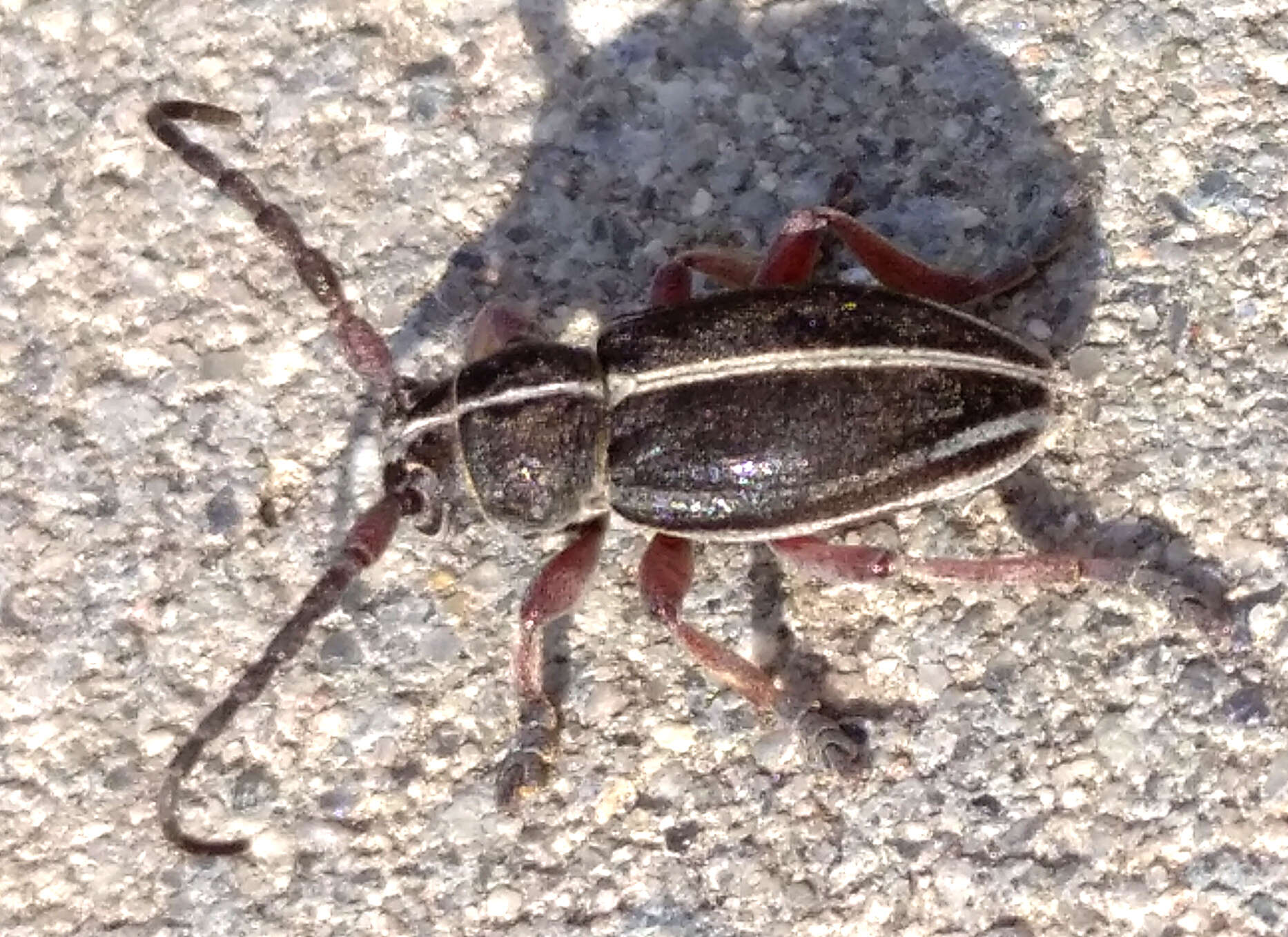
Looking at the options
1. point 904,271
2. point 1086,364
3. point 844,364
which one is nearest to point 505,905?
point 844,364

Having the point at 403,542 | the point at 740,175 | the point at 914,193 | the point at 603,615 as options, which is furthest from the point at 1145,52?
the point at 403,542

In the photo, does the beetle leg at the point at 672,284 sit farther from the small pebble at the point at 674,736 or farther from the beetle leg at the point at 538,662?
the small pebble at the point at 674,736

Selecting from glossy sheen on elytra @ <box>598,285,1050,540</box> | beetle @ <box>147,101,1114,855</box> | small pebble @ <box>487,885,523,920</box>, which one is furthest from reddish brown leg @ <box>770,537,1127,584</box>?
small pebble @ <box>487,885,523,920</box>

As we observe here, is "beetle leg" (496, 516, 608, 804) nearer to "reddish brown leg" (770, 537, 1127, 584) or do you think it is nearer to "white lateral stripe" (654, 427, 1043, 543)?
"white lateral stripe" (654, 427, 1043, 543)

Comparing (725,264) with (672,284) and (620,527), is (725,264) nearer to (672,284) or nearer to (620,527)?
(672,284)

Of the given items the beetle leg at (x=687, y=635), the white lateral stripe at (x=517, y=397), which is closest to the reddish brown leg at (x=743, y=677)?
the beetle leg at (x=687, y=635)

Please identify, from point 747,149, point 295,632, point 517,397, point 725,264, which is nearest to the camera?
point 295,632

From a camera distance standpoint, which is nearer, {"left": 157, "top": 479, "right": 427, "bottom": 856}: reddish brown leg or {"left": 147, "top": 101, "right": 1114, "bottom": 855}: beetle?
{"left": 157, "top": 479, "right": 427, "bottom": 856}: reddish brown leg
